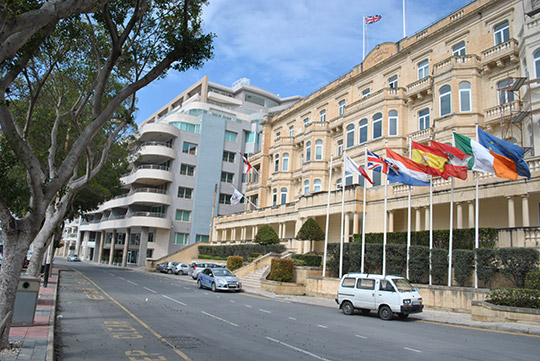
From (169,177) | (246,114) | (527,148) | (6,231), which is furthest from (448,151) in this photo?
(246,114)

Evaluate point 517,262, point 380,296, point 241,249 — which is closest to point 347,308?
point 380,296

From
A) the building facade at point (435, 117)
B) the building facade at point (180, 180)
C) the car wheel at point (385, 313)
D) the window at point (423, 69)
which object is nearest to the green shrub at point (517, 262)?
the building facade at point (435, 117)

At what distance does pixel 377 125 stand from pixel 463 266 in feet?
52.3

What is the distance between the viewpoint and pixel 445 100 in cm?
2762

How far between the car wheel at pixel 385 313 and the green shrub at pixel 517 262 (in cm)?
555

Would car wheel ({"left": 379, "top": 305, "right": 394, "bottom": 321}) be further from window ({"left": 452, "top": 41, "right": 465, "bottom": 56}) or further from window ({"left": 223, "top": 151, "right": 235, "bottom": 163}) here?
window ({"left": 223, "top": 151, "right": 235, "bottom": 163})

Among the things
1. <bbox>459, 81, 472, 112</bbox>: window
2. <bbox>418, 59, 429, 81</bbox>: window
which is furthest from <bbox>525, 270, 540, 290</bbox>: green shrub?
<bbox>418, 59, 429, 81</bbox>: window

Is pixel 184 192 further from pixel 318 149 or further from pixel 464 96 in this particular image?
pixel 464 96

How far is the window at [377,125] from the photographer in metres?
A: 32.3

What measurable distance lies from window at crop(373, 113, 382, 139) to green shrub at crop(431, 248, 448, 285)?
1395cm

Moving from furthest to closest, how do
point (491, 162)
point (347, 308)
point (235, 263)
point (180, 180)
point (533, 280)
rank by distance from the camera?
1. point (180, 180)
2. point (235, 263)
3. point (491, 162)
4. point (347, 308)
5. point (533, 280)

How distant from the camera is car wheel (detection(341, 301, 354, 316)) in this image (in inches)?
690

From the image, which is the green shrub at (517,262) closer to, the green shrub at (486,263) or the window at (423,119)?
the green shrub at (486,263)

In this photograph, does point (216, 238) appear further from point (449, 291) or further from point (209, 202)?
point (449, 291)
